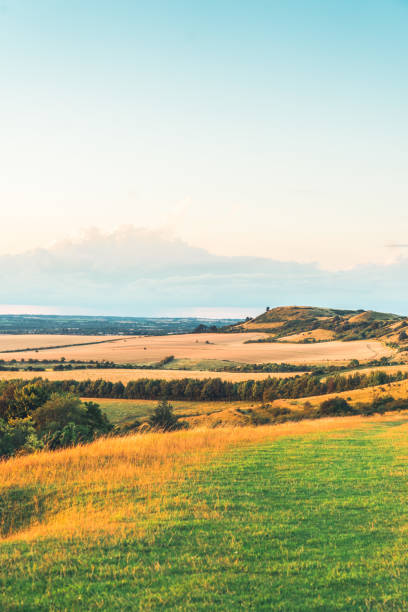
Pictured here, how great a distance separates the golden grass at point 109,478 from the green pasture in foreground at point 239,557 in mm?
666

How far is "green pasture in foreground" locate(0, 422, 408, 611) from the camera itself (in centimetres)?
696

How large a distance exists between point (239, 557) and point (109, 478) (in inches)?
288

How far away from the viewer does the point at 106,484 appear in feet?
46.0

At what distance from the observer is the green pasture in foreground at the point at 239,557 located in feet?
22.8

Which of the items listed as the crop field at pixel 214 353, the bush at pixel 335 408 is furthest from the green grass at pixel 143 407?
the crop field at pixel 214 353

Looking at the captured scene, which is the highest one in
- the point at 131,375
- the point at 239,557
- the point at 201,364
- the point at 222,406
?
the point at 239,557

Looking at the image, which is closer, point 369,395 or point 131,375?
point 369,395

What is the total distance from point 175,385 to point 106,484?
78272 mm

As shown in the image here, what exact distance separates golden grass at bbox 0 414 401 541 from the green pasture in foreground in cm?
67

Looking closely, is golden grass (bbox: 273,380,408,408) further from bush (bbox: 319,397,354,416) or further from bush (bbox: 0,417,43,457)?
bush (bbox: 0,417,43,457)

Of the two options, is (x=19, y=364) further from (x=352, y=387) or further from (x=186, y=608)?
(x=186, y=608)

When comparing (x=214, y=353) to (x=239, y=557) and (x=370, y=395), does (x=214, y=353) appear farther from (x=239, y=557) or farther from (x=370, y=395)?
(x=239, y=557)

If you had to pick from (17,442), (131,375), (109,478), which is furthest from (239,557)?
(131,375)

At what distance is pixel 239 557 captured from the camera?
8430mm
